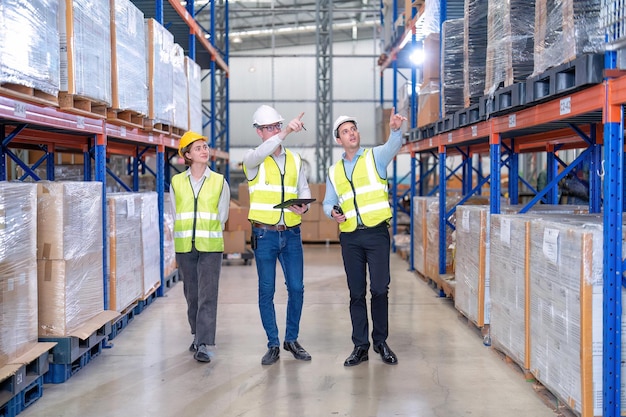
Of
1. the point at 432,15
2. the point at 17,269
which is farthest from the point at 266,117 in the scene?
the point at 432,15

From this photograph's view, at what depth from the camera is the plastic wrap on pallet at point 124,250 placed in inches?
245

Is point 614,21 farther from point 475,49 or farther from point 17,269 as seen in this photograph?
point 17,269

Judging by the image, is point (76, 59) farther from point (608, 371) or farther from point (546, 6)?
point (608, 371)

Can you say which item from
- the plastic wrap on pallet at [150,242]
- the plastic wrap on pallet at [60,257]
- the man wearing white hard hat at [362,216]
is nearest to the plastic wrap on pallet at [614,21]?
the man wearing white hard hat at [362,216]

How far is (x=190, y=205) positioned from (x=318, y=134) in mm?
16010

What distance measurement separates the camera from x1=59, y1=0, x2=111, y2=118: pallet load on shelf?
4.90m

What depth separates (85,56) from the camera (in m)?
5.20

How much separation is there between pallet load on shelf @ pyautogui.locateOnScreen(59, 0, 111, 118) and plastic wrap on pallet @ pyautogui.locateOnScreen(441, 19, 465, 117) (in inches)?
144

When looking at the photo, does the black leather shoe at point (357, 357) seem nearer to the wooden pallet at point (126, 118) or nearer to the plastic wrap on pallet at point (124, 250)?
the plastic wrap on pallet at point (124, 250)

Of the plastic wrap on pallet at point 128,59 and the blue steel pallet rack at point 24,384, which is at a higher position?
the plastic wrap on pallet at point 128,59

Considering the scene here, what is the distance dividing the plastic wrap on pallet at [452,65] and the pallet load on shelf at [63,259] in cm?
416

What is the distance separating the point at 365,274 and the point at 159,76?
12.2ft

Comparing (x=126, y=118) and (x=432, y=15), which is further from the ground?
(x=432, y=15)

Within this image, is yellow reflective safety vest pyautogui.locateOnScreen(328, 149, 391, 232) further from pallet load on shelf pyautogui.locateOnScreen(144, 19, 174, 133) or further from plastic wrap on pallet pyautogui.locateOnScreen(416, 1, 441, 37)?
plastic wrap on pallet pyautogui.locateOnScreen(416, 1, 441, 37)
